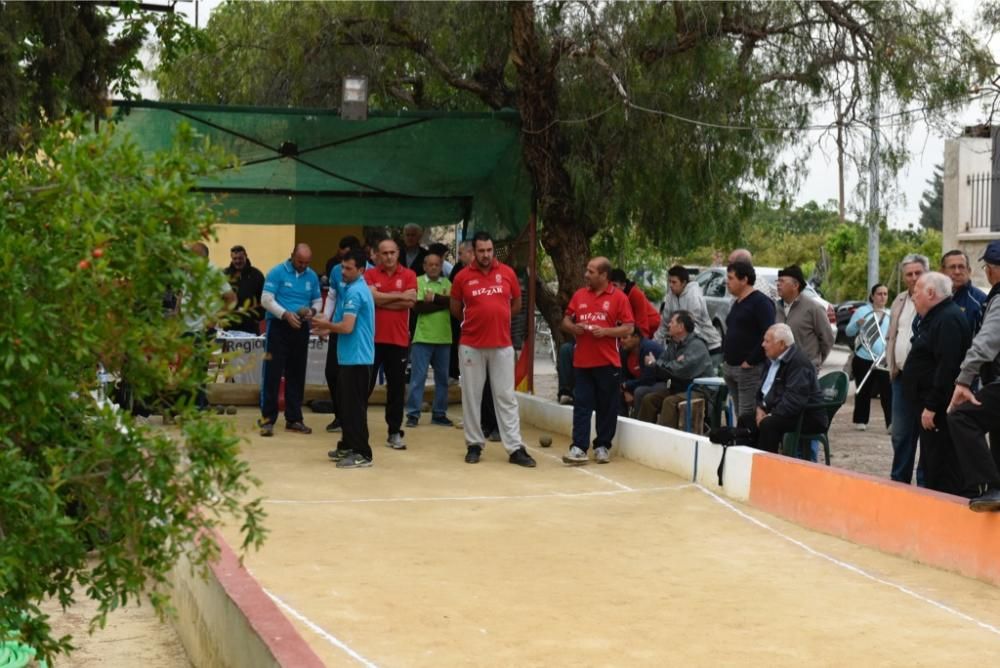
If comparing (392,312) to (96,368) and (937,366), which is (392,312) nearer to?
(937,366)

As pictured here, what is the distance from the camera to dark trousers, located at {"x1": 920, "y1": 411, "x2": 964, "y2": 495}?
9.08 m

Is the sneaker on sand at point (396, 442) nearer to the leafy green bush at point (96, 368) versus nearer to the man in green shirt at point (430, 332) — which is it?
the man in green shirt at point (430, 332)

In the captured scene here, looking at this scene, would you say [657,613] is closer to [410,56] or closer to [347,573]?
[347,573]

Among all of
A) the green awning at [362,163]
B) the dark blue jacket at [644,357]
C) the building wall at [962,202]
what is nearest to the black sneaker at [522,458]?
the dark blue jacket at [644,357]

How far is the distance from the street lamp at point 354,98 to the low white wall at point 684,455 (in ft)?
15.0

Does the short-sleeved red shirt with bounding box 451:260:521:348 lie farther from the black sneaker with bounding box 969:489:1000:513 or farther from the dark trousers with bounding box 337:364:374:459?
the black sneaker with bounding box 969:489:1000:513

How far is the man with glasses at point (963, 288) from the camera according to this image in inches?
376

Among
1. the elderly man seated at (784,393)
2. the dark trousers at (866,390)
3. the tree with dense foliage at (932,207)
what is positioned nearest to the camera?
the elderly man seated at (784,393)

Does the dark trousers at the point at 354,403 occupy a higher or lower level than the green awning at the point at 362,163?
lower

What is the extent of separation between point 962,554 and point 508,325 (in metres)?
4.75

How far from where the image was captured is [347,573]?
7.81 metres

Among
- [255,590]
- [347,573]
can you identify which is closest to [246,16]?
[347,573]

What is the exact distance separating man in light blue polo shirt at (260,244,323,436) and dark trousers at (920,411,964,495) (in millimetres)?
5696

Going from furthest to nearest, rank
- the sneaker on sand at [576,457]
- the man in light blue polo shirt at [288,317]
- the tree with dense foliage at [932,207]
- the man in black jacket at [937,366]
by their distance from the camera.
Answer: the tree with dense foliage at [932,207]
the man in light blue polo shirt at [288,317]
the sneaker on sand at [576,457]
the man in black jacket at [937,366]
